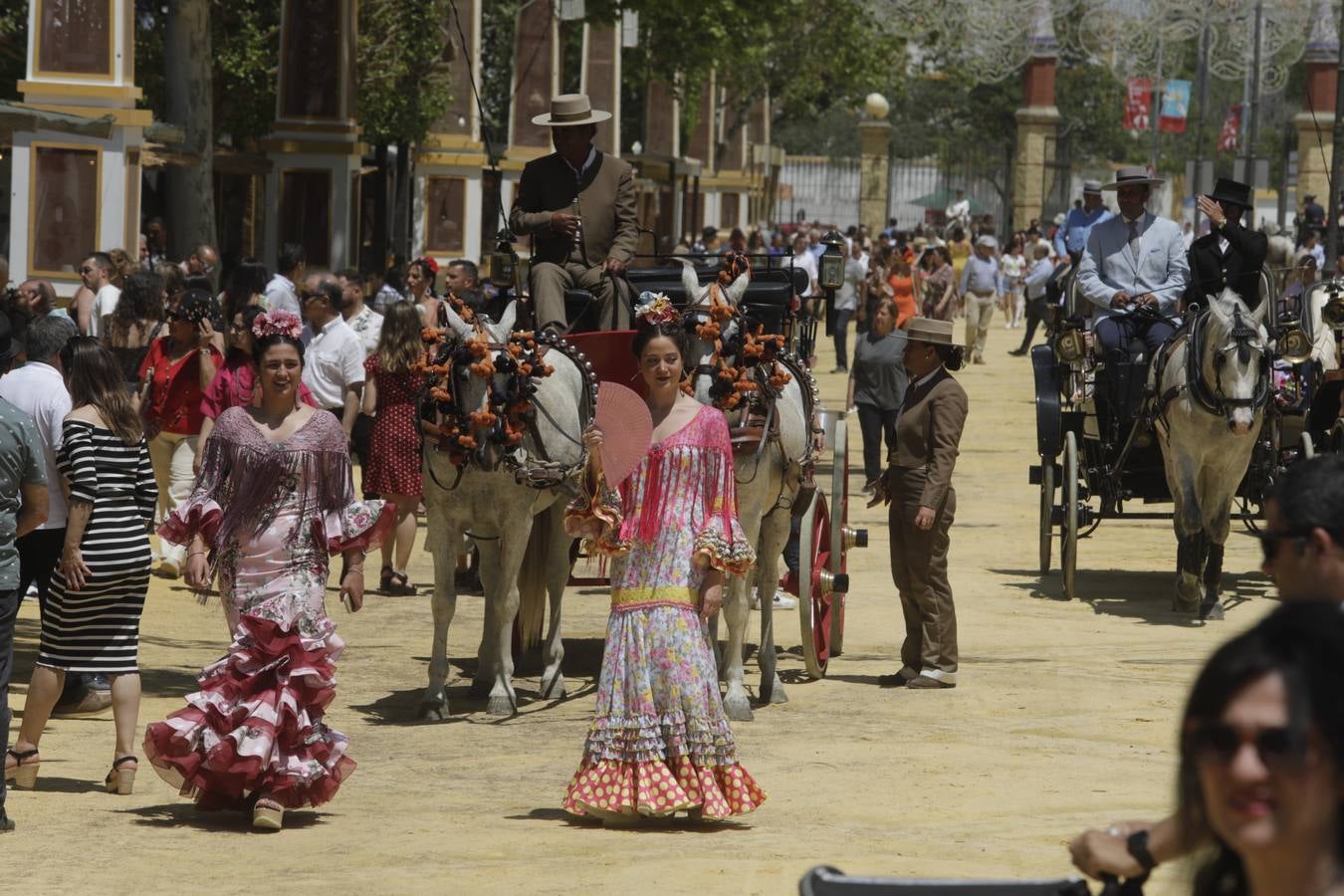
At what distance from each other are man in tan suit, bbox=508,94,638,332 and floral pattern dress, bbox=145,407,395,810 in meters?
2.95

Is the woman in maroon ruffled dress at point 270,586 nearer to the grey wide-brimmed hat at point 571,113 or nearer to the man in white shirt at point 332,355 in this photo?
the grey wide-brimmed hat at point 571,113

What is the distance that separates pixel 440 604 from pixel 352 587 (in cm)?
217

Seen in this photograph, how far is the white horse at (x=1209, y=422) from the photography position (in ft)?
44.1

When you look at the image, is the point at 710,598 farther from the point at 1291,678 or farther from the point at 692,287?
the point at 1291,678

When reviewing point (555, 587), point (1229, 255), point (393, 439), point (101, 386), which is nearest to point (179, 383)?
point (393, 439)

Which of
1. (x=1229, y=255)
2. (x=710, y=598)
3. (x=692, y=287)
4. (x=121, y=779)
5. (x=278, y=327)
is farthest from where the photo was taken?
(x=1229, y=255)

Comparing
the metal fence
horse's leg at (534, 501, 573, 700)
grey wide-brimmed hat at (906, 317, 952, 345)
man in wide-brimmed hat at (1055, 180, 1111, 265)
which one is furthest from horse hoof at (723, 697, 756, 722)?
the metal fence

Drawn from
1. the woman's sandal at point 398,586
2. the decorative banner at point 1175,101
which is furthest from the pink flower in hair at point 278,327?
the decorative banner at point 1175,101

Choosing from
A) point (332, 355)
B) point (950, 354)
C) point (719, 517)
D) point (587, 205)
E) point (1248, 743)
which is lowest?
point (719, 517)

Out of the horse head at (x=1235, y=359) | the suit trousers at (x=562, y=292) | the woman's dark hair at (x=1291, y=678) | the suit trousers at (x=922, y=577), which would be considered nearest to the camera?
the woman's dark hair at (x=1291, y=678)

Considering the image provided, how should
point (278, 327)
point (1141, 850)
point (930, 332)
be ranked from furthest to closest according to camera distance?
point (930, 332) < point (278, 327) < point (1141, 850)

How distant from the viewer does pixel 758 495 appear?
35.6 ft

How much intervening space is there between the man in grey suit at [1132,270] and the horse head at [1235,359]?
1109 millimetres

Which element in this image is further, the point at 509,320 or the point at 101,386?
the point at 509,320
